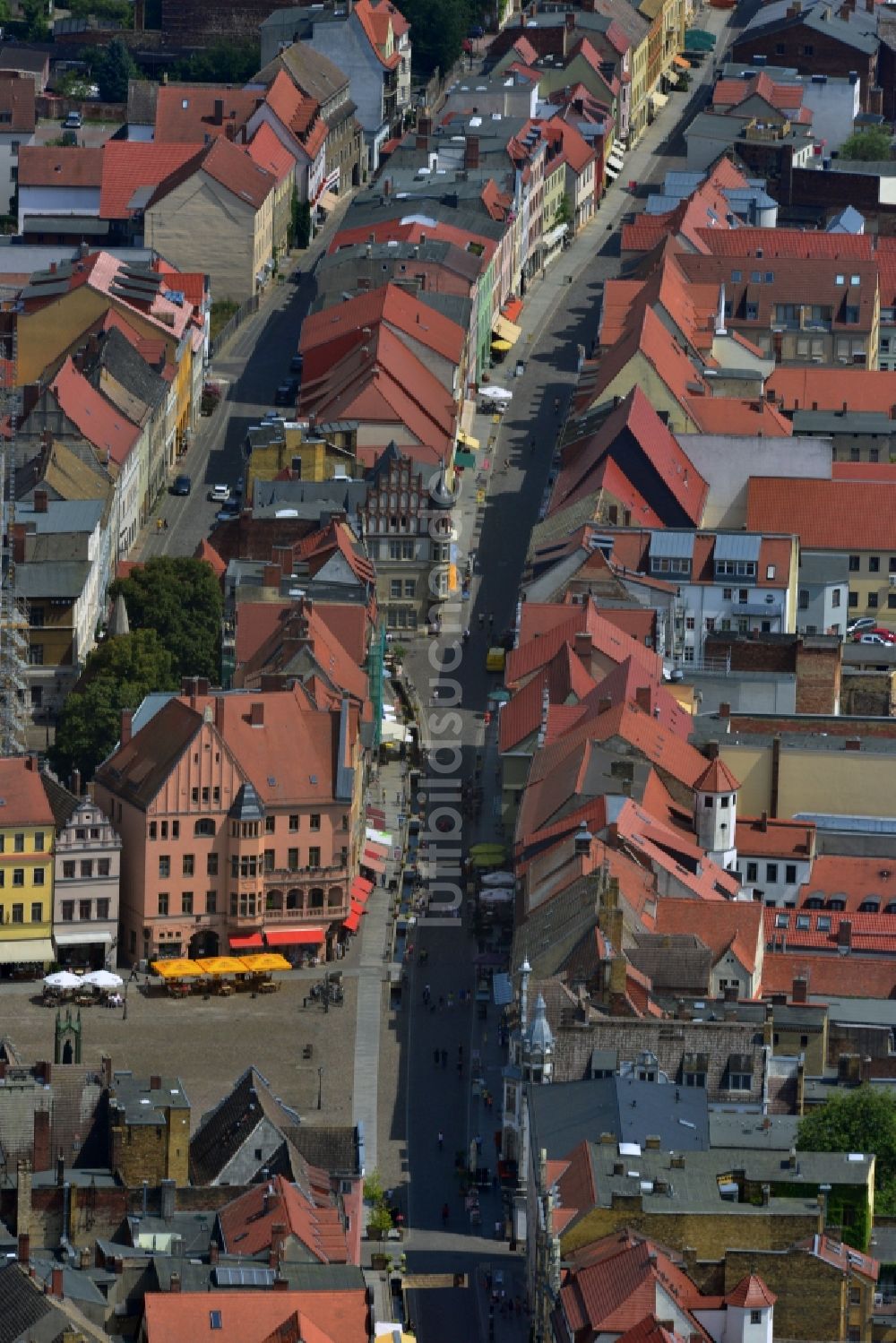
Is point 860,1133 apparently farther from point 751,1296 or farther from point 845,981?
point 845,981

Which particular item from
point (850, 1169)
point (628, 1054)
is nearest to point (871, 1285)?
point (850, 1169)

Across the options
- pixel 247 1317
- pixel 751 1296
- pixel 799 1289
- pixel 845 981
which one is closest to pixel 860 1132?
pixel 799 1289

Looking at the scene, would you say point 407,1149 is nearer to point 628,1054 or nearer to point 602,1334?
point 628,1054

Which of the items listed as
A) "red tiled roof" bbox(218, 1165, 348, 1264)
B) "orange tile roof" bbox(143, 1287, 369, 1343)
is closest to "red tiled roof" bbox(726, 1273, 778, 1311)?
"orange tile roof" bbox(143, 1287, 369, 1343)

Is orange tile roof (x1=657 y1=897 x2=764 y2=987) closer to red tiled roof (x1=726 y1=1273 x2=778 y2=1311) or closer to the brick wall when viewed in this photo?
the brick wall

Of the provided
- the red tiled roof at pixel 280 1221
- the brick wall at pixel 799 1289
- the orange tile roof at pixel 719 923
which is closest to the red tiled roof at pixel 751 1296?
the brick wall at pixel 799 1289

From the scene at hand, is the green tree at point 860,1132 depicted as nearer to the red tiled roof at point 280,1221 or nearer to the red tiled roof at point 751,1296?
the red tiled roof at point 751,1296
